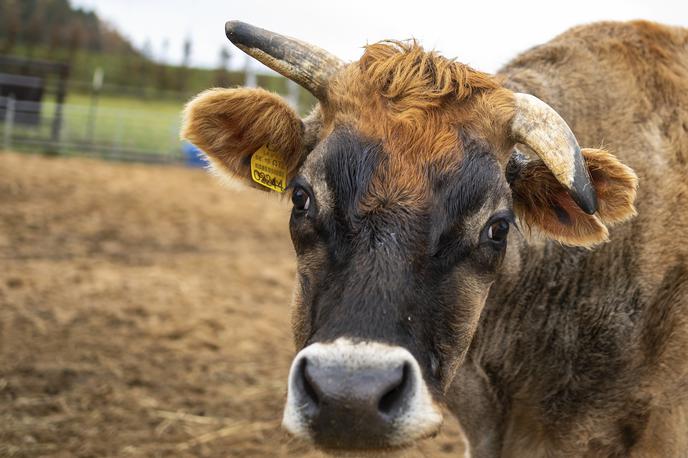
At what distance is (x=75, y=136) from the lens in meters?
20.0

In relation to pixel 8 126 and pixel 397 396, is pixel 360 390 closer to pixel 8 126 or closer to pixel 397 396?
pixel 397 396

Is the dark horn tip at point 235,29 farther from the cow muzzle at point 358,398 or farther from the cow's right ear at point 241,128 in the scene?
the cow muzzle at point 358,398

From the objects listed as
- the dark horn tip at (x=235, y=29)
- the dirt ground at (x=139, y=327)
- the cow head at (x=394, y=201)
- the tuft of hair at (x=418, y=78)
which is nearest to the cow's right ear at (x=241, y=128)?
the cow head at (x=394, y=201)

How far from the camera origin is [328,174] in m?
2.95

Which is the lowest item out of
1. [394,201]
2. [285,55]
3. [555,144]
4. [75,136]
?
[75,136]

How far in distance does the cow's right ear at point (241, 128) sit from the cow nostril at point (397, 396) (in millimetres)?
1446

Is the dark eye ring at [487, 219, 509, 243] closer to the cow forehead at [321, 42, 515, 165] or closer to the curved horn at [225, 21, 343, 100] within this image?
the cow forehead at [321, 42, 515, 165]

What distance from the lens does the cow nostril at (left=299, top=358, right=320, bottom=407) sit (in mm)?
2442

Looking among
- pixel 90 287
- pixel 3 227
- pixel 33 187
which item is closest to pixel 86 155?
pixel 33 187

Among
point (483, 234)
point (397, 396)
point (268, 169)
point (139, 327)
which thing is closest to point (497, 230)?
point (483, 234)

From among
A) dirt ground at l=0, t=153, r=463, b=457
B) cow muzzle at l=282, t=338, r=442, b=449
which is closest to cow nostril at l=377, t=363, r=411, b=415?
cow muzzle at l=282, t=338, r=442, b=449

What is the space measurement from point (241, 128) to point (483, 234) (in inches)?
49.6

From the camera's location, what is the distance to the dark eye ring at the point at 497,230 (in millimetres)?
2986

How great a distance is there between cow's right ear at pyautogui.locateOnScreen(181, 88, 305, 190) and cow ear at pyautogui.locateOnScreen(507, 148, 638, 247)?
997mm
